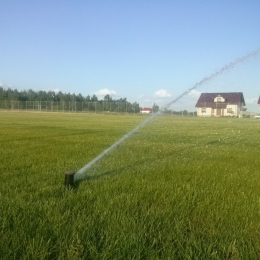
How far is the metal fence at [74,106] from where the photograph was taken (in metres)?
73.2

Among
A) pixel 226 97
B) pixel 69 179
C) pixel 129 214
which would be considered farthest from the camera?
pixel 226 97

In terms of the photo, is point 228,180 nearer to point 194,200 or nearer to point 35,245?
point 194,200

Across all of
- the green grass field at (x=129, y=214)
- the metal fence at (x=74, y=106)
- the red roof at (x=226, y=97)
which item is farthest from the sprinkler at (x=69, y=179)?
the metal fence at (x=74, y=106)

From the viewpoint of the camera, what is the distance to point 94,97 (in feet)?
407

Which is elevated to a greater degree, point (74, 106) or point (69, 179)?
point (74, 106)

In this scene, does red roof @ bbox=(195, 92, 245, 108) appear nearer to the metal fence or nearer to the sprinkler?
the sprinkler

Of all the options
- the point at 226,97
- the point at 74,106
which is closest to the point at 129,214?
the point at 226,97

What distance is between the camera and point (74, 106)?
77.3 meters

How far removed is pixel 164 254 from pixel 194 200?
145cm

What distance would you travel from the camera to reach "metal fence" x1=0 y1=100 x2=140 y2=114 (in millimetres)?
73250

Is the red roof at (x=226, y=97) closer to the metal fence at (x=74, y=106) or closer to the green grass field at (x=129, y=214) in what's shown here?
the green grass field at (x=129, y=214)

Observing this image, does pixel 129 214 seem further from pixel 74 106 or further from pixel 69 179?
pixel 74 106

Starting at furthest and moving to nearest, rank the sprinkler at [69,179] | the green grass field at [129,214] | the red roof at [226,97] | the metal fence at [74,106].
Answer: the metal fence at [74,106], the red roof at [226,97], the sprinkler at [69,179], the green grass field at [129,214]


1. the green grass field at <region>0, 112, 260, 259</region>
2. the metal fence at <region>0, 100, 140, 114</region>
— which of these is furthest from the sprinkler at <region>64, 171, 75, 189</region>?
the metal fence at <region>0, 100, 140, 114</region>
